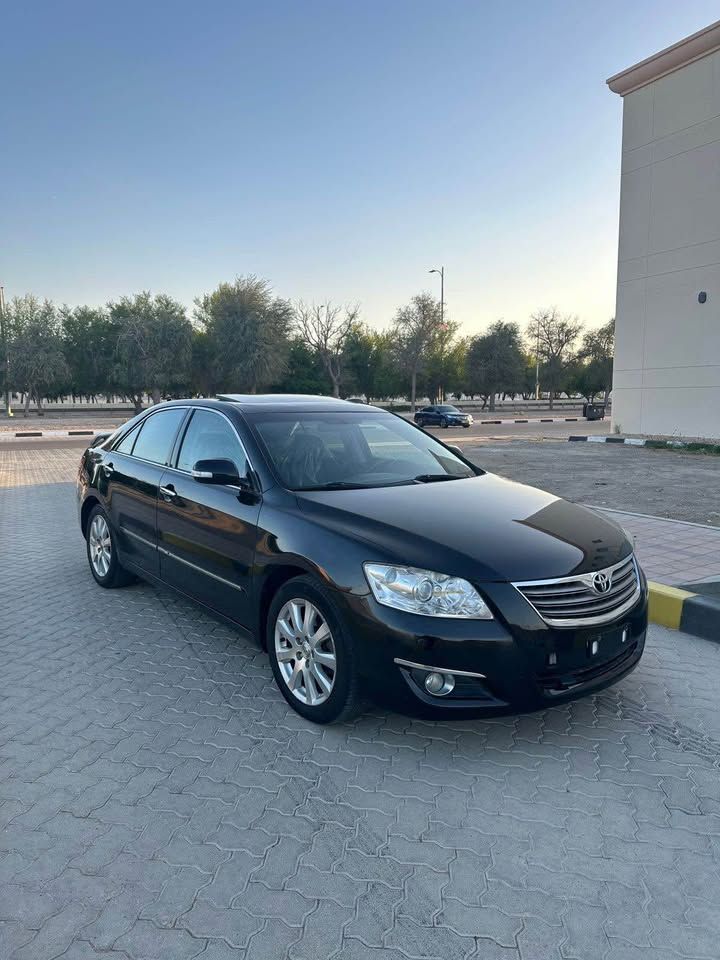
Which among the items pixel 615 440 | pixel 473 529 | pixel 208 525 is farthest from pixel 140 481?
pixel 615 440

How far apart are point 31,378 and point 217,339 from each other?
12736mm

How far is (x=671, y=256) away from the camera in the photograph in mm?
20109

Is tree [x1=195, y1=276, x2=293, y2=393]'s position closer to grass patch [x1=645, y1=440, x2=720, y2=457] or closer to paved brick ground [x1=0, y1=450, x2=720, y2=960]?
grass patch [x1=645, y1=440, x2=720, y2=457]

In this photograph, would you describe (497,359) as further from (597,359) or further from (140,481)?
(140,481)

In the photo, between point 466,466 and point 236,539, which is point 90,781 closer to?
point 236,539

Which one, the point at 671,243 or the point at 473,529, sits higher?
the point at 671,243

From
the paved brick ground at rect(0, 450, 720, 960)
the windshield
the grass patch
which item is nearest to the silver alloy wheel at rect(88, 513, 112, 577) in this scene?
the paved brick ground at rect(0, 450, 720, 960)

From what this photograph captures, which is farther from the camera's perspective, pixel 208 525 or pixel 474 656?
pixel 208 525

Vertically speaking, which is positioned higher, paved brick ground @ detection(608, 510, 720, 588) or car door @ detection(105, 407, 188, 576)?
car door @ detection(105, 407, 188, 576)

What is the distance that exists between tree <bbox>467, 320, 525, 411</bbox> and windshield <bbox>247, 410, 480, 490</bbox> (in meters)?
54.0

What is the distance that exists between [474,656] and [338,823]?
860mm

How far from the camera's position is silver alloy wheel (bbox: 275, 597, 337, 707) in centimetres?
327

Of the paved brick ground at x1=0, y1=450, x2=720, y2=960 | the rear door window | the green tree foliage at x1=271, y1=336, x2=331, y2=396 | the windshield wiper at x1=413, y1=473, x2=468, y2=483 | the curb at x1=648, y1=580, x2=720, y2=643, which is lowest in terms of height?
the paved brick ground at x1=0, y1=450, x2=720, y2=960

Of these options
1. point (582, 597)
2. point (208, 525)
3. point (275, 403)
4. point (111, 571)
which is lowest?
point (111, 571)
